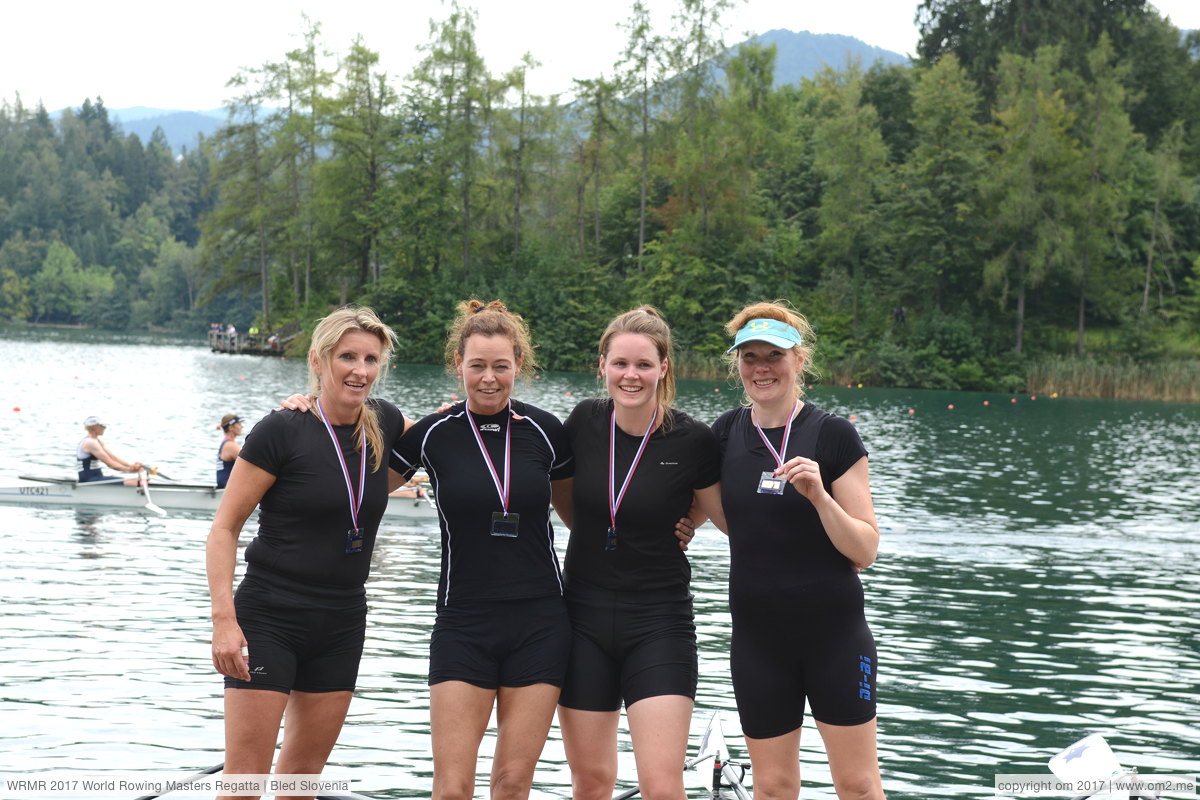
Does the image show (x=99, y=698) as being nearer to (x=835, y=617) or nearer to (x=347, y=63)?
(x=835, y=617)

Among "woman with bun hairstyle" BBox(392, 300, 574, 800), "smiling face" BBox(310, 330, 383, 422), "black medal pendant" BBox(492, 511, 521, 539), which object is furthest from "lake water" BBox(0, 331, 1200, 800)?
"smiling face" BBox(310, 330, 383, 422)

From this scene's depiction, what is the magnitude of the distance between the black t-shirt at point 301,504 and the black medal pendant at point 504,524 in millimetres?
407

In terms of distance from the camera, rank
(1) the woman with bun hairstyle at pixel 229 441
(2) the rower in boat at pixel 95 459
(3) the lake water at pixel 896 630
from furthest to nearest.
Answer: (2) the rower in boat at pixel 95 459
(1) the woman with bun hairstyle at pixel 229 441
(3) the lake water at pixel 896 630

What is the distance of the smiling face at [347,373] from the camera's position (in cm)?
441

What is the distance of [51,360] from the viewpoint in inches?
2276

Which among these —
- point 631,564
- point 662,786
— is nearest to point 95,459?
point 631,564

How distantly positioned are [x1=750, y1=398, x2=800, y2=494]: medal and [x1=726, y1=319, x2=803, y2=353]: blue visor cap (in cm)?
24

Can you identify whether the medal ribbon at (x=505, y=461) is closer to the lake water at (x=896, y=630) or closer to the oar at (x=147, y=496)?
the lake water at (x=896, y=630)

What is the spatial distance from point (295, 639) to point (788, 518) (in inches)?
71.3

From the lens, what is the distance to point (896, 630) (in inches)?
491

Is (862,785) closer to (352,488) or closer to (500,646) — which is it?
(500,646)

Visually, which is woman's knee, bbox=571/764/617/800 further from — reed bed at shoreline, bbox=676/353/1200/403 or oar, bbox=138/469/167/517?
reed bed at shoreline, bbox=676/353/1200/403

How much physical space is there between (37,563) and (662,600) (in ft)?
39.3

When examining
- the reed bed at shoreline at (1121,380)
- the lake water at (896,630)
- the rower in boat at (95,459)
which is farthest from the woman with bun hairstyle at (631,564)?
the reed bed at shoreline at (1121,380)
